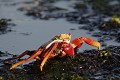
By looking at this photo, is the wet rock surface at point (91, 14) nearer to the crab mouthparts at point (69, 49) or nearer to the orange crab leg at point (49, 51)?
the crab mouthparts at point (69, 49)

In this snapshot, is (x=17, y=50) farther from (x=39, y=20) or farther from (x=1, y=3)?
(x=1, y=3)

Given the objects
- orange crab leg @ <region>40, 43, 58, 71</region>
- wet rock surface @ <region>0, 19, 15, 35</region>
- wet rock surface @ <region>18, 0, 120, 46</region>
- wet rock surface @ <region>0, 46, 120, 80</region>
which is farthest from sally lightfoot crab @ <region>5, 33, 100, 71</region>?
wet rock surface @ <region>0, 19, 15, 35</region>

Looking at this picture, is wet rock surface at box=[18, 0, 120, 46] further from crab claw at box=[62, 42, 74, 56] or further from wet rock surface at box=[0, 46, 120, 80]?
crab claw at box=[62, 42, 74, 56]

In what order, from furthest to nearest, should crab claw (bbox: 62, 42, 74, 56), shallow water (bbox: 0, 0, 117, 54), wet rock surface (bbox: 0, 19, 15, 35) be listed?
wet rock surface (bbox: 0, 19, 15, 35) → shallow water (bbox: 0, 0, 117, 54) → crab claw (bbox: 62, 42, 74, 56)

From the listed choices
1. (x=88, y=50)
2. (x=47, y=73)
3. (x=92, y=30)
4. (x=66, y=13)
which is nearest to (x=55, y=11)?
(x=66, y=13)

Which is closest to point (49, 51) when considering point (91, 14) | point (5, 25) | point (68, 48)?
point (68, 48)

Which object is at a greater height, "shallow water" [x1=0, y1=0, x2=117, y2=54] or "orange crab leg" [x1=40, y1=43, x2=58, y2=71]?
"orange crab leg" [x1=40, y1=43, x2=58, y2=71]
